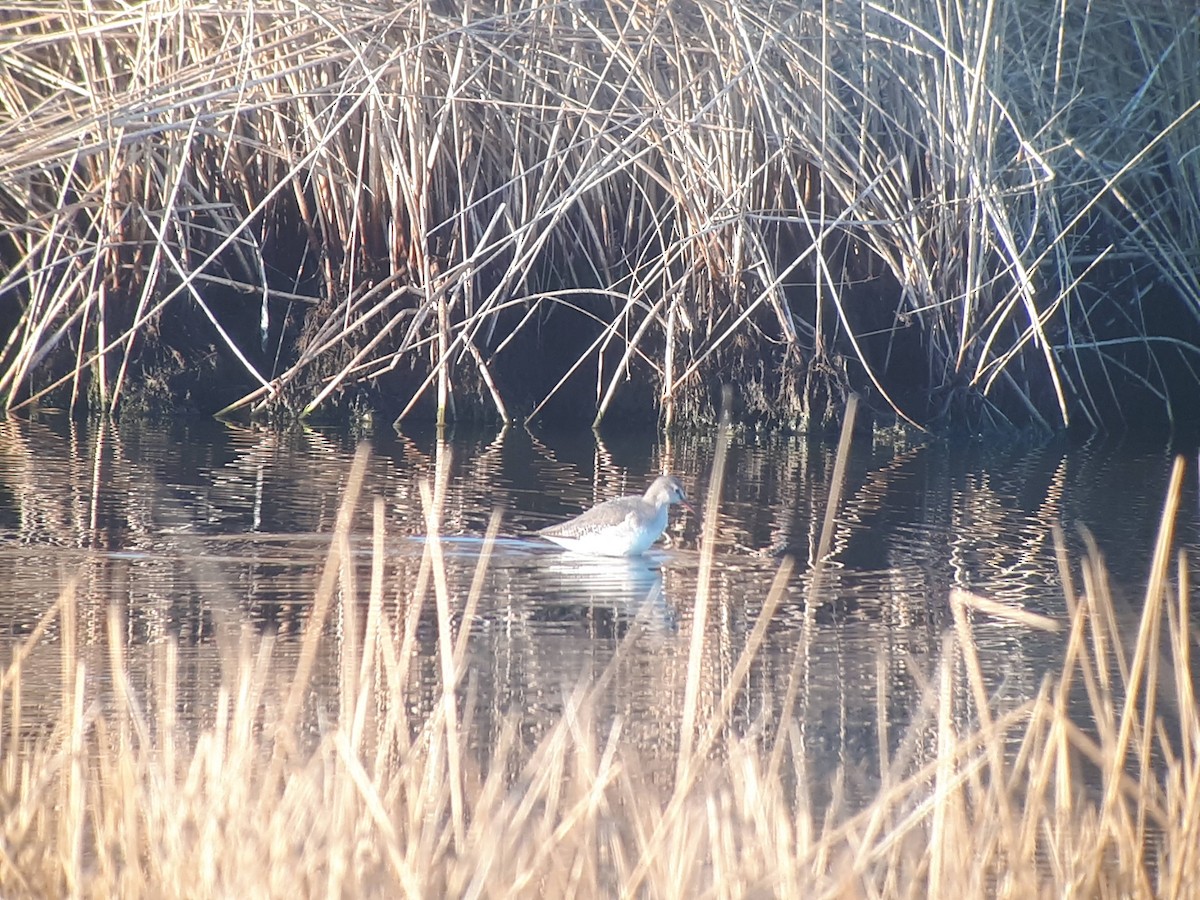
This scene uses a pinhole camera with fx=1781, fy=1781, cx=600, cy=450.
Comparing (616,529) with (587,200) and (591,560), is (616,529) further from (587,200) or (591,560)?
(587,200)

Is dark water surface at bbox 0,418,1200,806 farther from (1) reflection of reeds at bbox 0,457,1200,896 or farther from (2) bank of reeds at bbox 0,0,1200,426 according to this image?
(2) bank of reeds at bbox 0,0,1200,426

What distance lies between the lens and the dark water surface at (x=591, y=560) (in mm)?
6098

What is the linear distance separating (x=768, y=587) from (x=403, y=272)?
18.6 feet

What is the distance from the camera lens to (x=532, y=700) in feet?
19.4

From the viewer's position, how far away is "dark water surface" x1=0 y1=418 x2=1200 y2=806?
240 inches

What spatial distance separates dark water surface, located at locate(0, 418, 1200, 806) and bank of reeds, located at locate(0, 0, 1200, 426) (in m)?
0.82

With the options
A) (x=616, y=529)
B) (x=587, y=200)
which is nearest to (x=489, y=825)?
(x=616, y=529)

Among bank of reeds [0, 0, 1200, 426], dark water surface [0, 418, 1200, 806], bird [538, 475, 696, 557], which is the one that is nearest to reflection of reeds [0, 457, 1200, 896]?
dark water surface [0, 418, 1200, 806]

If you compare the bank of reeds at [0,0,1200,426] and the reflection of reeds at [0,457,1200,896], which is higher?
the bank of reeds at [0,0,1200,426]

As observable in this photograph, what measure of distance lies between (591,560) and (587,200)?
538 centimetres

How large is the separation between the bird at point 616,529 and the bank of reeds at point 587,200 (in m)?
3.49

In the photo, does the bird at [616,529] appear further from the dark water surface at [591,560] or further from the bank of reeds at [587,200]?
the bank of reeds at [587,200]

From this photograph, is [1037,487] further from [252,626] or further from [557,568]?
[252,626]

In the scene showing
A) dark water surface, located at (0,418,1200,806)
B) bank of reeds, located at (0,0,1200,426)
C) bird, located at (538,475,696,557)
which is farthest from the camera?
bank of reeds, located at (0,0,1200,426)
